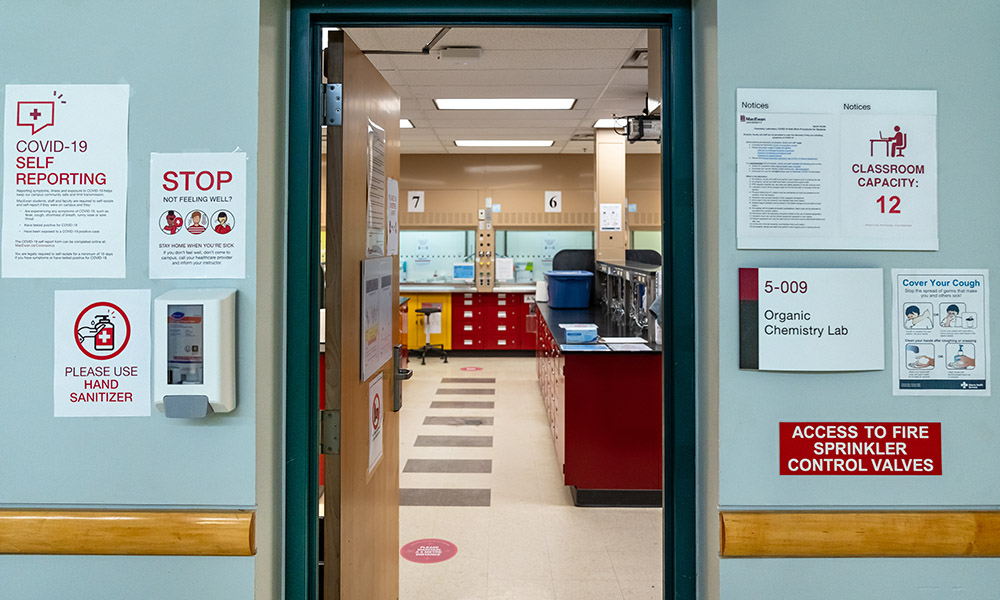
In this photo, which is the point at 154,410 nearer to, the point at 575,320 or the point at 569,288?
the point at 575,320

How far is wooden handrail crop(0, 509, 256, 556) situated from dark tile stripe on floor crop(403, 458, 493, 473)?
3.28m

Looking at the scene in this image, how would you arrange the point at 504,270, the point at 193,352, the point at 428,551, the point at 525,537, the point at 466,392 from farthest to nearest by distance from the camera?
the point at 504,270
the point at 466,392
the point at 525,537
the point at 428,551
the point at 193,352

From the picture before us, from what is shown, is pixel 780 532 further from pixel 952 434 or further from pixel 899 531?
pixel 952 434

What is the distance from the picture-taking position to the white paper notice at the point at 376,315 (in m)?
2.04

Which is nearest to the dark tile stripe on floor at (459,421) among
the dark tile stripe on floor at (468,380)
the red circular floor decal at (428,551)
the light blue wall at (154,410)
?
the dark tile stripe on floor at (468,380)

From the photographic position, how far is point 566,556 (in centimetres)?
334

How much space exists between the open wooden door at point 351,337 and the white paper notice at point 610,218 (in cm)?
554

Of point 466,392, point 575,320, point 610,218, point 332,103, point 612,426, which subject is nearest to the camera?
point 332,103

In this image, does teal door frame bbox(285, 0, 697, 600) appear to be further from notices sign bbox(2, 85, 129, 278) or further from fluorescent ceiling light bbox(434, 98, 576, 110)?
fluorescent ceiling light bbox(434, 98, 576, 110)

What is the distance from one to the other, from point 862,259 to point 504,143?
7.82 metres

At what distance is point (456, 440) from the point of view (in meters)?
5.48

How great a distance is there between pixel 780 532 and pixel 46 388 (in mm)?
1644

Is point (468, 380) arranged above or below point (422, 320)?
below

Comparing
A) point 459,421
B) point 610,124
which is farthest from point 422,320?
point 610,124
